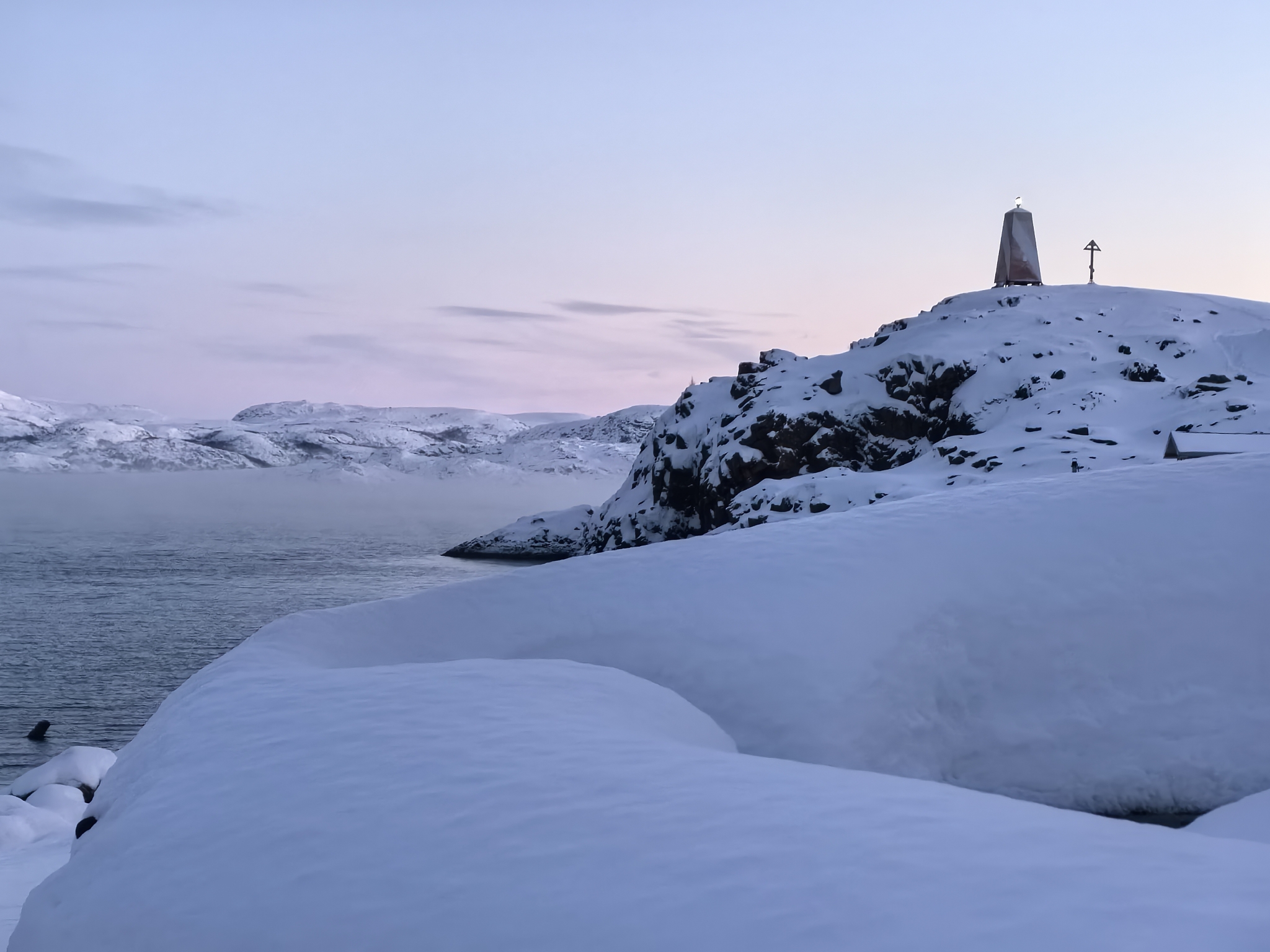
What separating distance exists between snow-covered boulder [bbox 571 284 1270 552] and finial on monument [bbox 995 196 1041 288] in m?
2.95

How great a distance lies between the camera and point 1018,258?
8669 cm

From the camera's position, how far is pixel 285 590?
70.4 meters

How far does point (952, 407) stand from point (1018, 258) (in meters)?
26.6

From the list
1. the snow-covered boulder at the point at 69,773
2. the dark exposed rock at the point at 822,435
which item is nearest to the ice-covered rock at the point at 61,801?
the snow-covered boulder at the point at 69,773

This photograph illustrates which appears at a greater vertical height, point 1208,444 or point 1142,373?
point 1142,373

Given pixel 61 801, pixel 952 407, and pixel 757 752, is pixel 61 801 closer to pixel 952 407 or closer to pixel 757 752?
pixel 757 752

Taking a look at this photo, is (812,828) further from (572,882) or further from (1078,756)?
(1078,756)

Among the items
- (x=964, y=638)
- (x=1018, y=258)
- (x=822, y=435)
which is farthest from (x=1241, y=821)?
(x=1018, y=258)

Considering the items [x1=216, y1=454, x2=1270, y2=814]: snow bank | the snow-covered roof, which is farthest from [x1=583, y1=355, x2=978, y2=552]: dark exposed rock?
[x1=216, y1=454, x2=1270, y2=814]: snow bank

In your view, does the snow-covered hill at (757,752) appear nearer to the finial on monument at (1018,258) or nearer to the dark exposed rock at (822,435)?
the dark exposed rock at (822,435)

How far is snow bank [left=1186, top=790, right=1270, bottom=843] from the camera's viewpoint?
8.33m

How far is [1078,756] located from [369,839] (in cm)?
833

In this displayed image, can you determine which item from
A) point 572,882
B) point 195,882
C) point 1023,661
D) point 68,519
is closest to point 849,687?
point 1023,661

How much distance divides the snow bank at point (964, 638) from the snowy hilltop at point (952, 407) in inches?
1477
